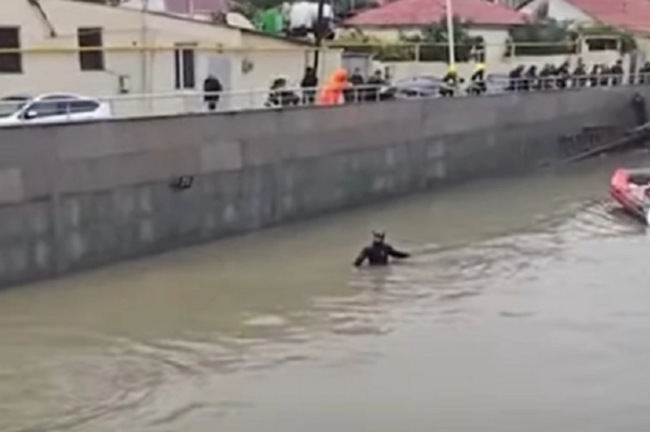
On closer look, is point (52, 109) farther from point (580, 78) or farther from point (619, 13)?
point (619, 13)

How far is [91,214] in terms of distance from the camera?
23.1 metres

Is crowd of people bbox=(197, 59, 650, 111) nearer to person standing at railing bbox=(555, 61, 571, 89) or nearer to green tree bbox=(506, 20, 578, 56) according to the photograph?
person standing at railing bbox=(555, 61, 571, 89)

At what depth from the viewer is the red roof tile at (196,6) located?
1882 inches

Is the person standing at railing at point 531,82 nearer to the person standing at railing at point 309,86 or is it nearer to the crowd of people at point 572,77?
the crowd of people at point 572,77

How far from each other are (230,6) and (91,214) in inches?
1387

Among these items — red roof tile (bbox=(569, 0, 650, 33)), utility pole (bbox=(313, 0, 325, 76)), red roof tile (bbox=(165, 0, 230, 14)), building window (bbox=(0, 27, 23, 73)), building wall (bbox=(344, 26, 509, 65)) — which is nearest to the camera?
building window (bbox=(0, 27, 23, 73))

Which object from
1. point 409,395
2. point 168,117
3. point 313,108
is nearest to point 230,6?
point 313,108

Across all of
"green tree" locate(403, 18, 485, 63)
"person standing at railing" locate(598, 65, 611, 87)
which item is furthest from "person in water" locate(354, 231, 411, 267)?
"green tree" locate(403, 18, 485, 63)

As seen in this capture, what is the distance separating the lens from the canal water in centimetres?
1526

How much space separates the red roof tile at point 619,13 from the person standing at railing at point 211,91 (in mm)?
31434

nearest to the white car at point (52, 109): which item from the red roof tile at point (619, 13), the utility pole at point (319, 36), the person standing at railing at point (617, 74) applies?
the utility pole at point (319, 36)

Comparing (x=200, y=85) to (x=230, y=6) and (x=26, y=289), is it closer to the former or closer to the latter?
(x=26, y=289)

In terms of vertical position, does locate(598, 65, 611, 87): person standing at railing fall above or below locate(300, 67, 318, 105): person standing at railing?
below

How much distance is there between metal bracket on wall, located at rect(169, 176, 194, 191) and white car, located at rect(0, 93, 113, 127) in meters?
1.74
